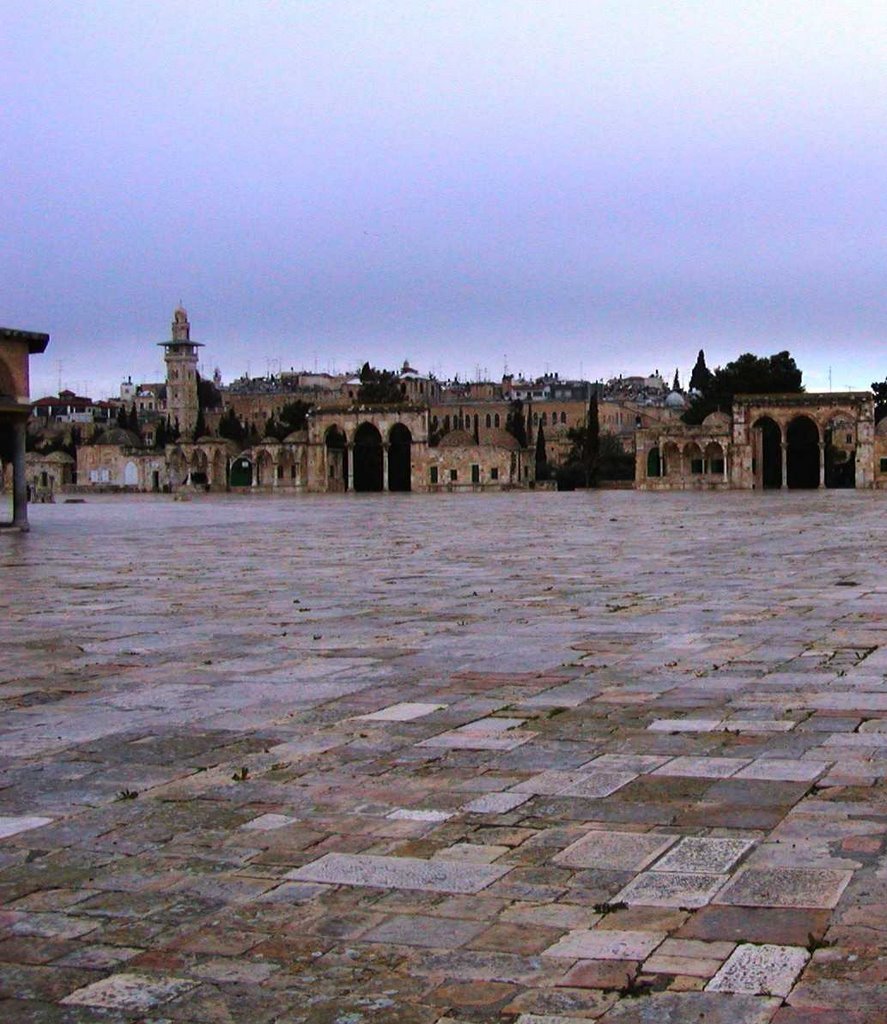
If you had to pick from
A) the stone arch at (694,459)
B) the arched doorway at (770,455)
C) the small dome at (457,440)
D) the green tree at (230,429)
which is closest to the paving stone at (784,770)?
the arched doorway at (770,455)

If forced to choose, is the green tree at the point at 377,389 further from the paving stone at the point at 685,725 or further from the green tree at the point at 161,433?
the paving stone at the point at 685,725

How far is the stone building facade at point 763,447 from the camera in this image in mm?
78000

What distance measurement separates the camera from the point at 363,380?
130875 millimetres

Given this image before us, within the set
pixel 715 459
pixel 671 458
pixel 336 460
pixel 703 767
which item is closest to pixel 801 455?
pixel 715 459

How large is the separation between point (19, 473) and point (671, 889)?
90.9 feet

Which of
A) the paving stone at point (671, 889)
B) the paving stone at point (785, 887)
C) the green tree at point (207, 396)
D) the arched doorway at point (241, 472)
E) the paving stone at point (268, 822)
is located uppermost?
the green tree at point (207, 396)

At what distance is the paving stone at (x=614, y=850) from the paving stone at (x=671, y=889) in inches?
4.9

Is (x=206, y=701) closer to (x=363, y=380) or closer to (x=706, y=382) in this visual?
(x=706, y=382)

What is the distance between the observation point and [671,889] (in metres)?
4.33

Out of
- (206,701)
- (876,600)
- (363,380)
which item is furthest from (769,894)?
(363,380)

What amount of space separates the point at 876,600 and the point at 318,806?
28.4 feet

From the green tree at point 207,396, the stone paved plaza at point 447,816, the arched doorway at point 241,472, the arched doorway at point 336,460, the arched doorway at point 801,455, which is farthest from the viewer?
the green tree at point 207,396

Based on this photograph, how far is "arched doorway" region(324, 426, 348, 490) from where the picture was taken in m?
89.2

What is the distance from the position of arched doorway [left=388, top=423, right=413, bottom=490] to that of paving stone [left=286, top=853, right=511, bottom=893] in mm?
83613
